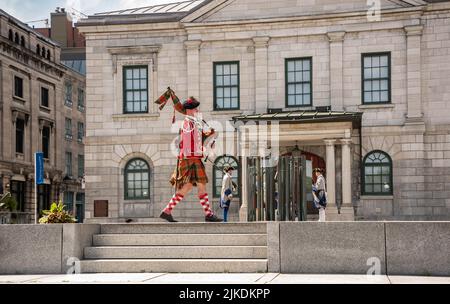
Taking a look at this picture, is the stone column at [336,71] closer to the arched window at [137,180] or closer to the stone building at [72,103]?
the arched window at [137,180]

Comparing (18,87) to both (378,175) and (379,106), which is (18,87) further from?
(378,175)

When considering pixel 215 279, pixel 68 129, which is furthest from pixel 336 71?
pixel 68 129

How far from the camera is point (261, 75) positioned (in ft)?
108

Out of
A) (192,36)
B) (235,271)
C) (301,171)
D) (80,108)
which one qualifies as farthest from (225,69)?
(80,108)

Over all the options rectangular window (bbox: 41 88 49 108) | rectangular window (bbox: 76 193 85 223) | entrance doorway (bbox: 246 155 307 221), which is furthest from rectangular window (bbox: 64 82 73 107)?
entrance doorway (bbox: 246 155 307 221)

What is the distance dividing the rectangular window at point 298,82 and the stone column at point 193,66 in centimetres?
399

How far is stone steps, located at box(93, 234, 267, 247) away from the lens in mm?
13883

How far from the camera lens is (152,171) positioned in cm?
3388

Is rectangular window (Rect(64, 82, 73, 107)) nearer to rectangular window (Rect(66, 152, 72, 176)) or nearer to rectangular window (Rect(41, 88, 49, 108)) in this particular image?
rectangular window (Rect(41, 88, 49, 108))

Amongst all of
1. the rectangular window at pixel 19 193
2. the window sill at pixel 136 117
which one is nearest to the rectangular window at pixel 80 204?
the rectangular window at pixel 19 193

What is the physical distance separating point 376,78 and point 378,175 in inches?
164

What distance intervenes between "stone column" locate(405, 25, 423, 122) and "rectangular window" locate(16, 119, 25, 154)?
3353 cm
